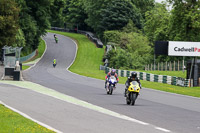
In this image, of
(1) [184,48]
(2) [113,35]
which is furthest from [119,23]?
(1) [184,48]

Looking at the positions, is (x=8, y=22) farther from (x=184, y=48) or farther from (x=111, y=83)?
(x=111, y=83)

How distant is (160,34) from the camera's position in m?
72.0

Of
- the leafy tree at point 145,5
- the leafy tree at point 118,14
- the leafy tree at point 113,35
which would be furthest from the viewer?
the leafy tree at point 145,5

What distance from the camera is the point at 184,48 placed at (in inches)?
1522

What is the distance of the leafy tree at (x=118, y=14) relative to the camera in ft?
302

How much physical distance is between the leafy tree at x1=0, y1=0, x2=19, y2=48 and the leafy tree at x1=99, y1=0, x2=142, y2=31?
3518cm

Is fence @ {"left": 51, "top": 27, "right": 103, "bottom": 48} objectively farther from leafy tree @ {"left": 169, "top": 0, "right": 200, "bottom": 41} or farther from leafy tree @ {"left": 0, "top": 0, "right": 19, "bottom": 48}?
leafy tree @ {"left": 169, "top": 0, "right": 200, "bottom": 41}

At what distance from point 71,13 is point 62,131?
108 meters

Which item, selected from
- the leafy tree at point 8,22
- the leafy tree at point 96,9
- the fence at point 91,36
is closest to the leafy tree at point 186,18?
the leafy tree at point 8,22

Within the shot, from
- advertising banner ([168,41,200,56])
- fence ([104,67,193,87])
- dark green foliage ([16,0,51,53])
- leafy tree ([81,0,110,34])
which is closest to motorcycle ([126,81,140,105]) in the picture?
fence ([104,67,193,87])

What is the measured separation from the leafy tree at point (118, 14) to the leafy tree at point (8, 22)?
3518cm

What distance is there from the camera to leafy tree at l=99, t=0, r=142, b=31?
9216 centimetres

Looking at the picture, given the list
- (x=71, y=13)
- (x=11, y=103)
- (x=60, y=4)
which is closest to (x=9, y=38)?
(x=60, y=4)

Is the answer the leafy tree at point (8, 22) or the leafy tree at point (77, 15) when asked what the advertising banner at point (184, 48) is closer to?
the leafy tree at point (8, 22)
